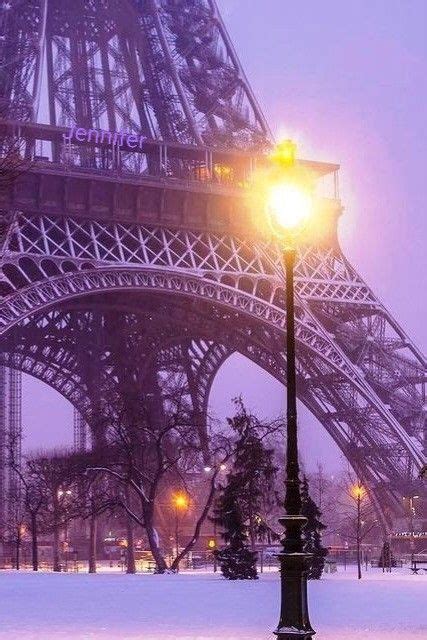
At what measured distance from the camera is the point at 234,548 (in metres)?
49.7

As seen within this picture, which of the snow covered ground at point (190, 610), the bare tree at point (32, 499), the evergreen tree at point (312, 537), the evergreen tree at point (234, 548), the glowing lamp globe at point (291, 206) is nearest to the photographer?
the glowing lamp globe at point (291, 206)

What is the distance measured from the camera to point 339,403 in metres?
69.5

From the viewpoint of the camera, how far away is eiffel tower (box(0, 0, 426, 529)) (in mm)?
62688

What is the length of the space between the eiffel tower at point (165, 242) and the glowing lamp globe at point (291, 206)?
41.3m

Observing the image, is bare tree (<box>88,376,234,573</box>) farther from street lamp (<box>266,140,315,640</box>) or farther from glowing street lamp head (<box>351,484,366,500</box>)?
street lamp (<box>266,140,315,640</box>)

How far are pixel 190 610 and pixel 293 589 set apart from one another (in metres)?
13.2

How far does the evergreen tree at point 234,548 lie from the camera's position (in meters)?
48.7

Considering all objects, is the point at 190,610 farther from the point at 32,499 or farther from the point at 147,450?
the point at 32,499

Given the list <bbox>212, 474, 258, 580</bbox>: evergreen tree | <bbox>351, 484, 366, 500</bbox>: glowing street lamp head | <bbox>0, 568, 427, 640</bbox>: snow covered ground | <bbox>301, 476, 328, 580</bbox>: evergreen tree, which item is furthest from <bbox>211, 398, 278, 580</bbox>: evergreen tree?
<bbox>351, 484, 366, 500</bbox>: glowing street lamp head

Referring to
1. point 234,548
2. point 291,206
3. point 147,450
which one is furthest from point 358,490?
point 291,206

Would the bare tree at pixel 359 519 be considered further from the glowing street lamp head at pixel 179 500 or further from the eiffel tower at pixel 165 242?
the glowing street lamp head at pixel 179 500

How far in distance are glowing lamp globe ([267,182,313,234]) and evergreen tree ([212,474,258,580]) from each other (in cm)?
3341

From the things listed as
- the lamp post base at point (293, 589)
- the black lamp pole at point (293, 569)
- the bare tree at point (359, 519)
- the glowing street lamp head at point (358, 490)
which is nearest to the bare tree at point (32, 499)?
the glowing street lamp head at point (358, 490)

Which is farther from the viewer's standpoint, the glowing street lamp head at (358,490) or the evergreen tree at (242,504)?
the glowing street lamp head at (358,490)
